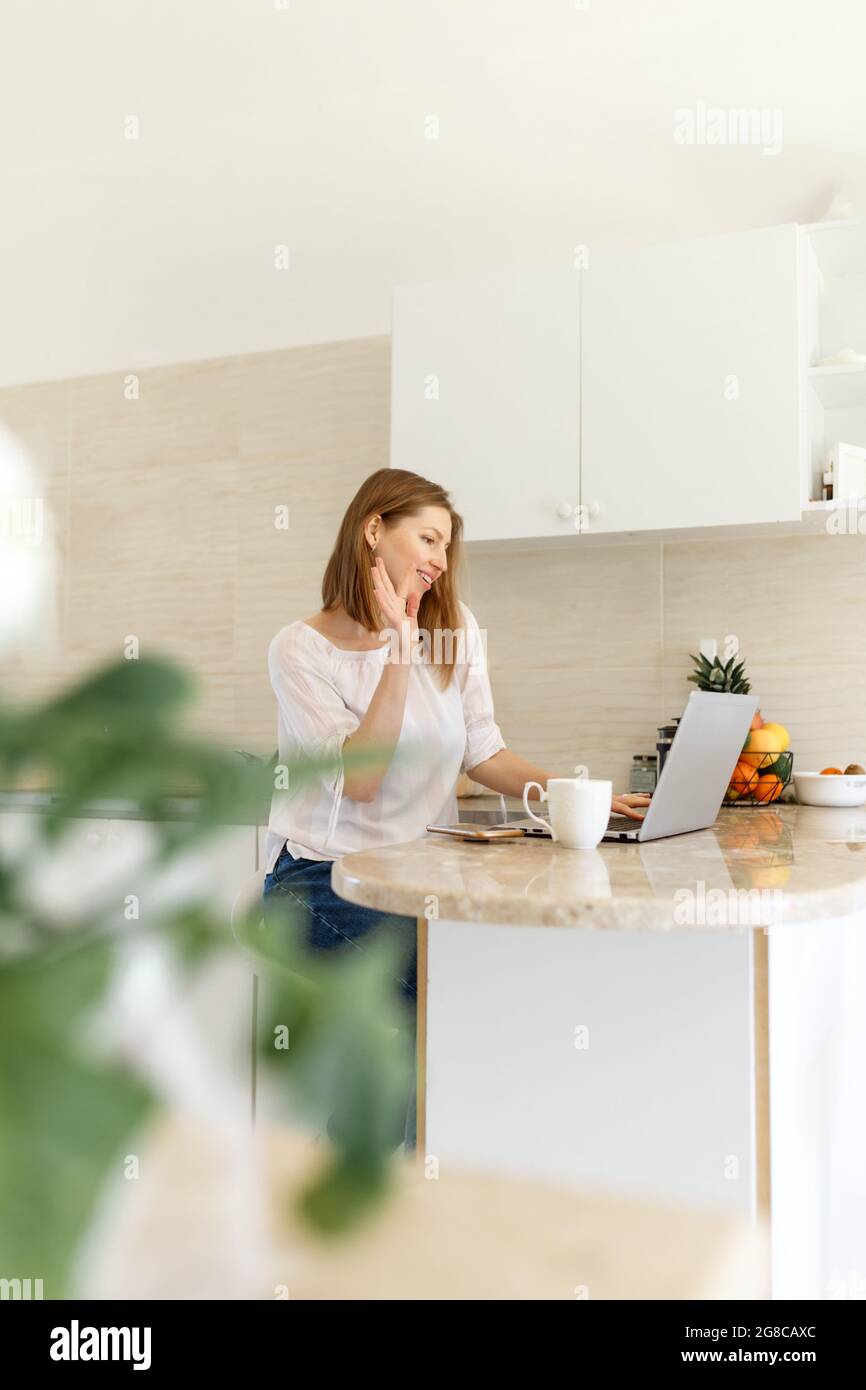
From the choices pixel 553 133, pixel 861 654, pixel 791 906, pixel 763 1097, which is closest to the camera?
pixel 791 906

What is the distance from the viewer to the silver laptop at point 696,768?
138 centimetres

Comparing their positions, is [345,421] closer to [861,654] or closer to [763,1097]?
[861,654]

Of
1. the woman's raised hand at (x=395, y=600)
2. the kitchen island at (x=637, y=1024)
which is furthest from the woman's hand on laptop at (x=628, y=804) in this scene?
the woman's raised hand at (x=395, y=600)

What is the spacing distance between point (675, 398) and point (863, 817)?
3.25ft

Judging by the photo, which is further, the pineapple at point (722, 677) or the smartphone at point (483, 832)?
the pineapple at point (722, 677)

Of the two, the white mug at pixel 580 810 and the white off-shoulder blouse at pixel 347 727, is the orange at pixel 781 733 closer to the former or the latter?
the white off-shoulder blouse at pixel 347 727

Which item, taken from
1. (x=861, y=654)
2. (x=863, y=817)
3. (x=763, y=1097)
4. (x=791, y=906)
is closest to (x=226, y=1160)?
(x=791, y=906)

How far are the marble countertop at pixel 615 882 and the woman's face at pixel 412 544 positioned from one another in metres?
0.74

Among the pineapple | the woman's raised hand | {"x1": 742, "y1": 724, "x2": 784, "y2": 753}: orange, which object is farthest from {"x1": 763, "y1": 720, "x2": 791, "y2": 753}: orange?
the woman's raised hand

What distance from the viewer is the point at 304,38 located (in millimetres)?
2781

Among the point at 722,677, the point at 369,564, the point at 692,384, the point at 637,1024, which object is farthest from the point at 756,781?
the point at 637,1024

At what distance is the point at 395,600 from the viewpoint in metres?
1.92

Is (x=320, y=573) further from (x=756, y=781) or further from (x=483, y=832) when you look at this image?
(x=483, y=832)

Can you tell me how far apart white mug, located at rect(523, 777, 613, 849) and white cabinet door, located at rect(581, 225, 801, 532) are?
119 cm
